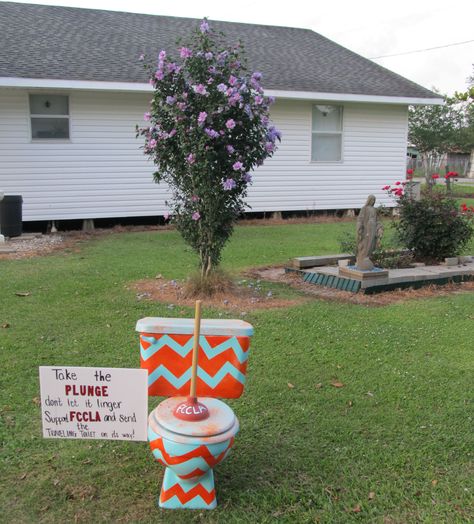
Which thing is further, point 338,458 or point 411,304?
point 411,304

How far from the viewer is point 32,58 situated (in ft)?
39.8

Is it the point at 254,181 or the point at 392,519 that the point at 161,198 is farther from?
the point at 392,519

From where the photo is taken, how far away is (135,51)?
1394cm

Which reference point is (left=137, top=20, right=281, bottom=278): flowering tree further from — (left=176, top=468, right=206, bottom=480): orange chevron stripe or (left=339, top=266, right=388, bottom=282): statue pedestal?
(left=176, top=468, right=206, bottom=480): orange chevron stripe

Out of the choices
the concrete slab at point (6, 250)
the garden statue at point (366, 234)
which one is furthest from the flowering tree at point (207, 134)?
the concrete slab at point (6, 250)

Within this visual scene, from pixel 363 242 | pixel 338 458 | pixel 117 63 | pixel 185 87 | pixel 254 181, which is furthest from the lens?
pixel 254 181

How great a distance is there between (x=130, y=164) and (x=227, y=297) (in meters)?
7.38

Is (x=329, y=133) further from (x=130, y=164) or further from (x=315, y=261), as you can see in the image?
(x=315, y=261)

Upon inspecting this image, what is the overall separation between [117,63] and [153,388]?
1146 centimetres

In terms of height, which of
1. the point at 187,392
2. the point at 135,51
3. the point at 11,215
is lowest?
the point at 187,392

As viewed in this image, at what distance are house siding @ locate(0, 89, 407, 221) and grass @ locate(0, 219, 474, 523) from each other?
241 inches


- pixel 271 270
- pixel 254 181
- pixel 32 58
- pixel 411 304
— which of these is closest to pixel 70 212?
pixel 32 58

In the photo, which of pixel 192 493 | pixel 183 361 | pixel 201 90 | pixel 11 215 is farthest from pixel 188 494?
pixel 11 215

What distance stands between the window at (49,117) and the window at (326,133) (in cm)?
613
